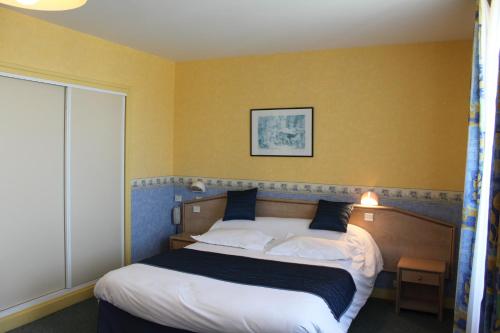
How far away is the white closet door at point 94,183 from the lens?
12.8ft

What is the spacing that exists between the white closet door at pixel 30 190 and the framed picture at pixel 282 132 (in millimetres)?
1978

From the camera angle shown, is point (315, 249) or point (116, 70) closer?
point (315, 249)

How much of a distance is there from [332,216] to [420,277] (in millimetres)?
913

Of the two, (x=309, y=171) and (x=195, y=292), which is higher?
(x=309, y=171)

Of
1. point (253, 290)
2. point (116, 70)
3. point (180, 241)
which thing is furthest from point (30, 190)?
point (253, 290)

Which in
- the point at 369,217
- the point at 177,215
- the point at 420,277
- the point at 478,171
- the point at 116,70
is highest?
the point at 116,70

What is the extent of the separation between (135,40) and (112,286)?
236 cm

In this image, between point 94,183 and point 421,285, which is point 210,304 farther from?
point 421,285

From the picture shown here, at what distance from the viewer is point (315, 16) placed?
3.28 metres

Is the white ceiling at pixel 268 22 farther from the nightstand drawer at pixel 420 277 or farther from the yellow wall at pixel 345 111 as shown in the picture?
the nightstand drawer at pixel 420 277

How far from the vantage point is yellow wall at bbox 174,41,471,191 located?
3.89 m

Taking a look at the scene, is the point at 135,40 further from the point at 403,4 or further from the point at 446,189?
the point at 446,189

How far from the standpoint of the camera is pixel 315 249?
11.8 feet

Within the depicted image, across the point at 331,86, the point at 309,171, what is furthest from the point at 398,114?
the point at 309,171
